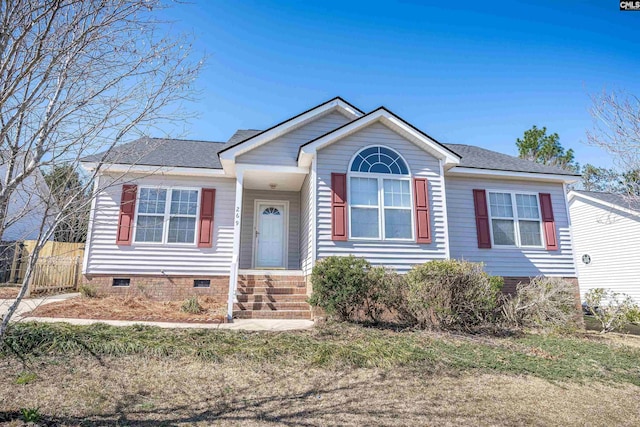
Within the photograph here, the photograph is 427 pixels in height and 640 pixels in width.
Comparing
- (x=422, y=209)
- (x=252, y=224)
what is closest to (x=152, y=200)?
(x=252, y=224)

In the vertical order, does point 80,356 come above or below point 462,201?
below

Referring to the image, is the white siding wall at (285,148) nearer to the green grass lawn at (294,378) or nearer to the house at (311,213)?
the house at (311,213)

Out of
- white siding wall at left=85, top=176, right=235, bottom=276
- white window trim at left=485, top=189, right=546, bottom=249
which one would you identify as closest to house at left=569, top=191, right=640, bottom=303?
white window trim at left=485, top=189, right=546, bottom=249

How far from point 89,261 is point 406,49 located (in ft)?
35.2

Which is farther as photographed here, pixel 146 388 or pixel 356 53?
pixel 356 53

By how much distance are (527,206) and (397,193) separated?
461 cm

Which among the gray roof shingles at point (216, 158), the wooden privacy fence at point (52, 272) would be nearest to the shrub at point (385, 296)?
the gray roof shingles at point (216, 158)

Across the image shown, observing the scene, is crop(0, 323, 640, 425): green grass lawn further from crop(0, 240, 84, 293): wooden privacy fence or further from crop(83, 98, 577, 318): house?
crop(0, 240, 84, 293): wooden privacy fence

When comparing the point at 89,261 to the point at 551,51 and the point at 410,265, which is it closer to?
the point at 410,265

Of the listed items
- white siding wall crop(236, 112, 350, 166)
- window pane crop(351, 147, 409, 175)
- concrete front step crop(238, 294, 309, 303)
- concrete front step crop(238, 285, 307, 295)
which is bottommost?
concrete front step crop(238, 294, 309, 303)

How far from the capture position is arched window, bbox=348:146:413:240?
29.3 ft

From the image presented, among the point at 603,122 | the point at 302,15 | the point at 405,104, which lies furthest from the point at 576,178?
the point at 302,15

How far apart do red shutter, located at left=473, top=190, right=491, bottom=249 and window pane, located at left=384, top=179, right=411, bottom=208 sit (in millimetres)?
2724

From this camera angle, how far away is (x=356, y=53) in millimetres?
9578
